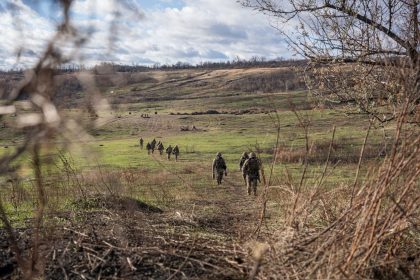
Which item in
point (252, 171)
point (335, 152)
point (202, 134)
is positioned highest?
point (335, 152)

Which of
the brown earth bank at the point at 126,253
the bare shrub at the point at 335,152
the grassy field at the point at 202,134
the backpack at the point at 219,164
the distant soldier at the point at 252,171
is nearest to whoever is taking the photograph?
the grassy field at the point at 202,134

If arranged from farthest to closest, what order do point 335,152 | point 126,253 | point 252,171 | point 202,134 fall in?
point 202,134 → point 252,171 → point 335,152 → point 126,253

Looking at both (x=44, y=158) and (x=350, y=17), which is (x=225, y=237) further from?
(x=350, y=17)

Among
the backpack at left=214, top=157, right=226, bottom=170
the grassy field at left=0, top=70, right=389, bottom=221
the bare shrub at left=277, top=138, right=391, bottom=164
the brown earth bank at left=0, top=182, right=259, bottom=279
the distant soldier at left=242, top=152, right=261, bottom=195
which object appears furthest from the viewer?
the backpack at left=214, top=157, right=226, bottom=170

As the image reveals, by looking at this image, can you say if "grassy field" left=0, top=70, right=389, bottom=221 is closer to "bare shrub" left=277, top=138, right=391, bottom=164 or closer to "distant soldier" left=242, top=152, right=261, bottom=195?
"bare shrub" left=277, top=138, right=391, bottom=164

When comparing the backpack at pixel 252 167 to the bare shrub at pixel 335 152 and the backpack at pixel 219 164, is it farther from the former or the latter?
the backpack at pixel 219 164

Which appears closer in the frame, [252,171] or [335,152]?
[335,152]

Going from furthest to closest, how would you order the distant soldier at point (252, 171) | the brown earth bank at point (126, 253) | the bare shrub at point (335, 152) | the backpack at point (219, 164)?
1. the backpack at point (219, 164)
2. the distant soldier at point (252, 171)
3. the bare shrub at point (335, 152)
4. the brown earth bank at point (126, 253)

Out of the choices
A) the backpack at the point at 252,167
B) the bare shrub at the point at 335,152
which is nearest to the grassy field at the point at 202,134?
the bare shrub at the point at 335,152

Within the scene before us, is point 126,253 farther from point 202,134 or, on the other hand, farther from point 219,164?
point 202,134

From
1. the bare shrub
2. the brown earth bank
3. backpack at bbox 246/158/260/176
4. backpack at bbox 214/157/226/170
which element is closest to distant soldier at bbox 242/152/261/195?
backpack at bbox 246/158/260/176

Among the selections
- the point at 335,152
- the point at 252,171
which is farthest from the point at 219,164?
the point at 335,152

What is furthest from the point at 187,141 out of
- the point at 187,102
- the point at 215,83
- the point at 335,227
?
the point at 215,83

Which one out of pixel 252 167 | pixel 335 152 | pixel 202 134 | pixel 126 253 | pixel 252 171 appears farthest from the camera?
pixel 202 134
